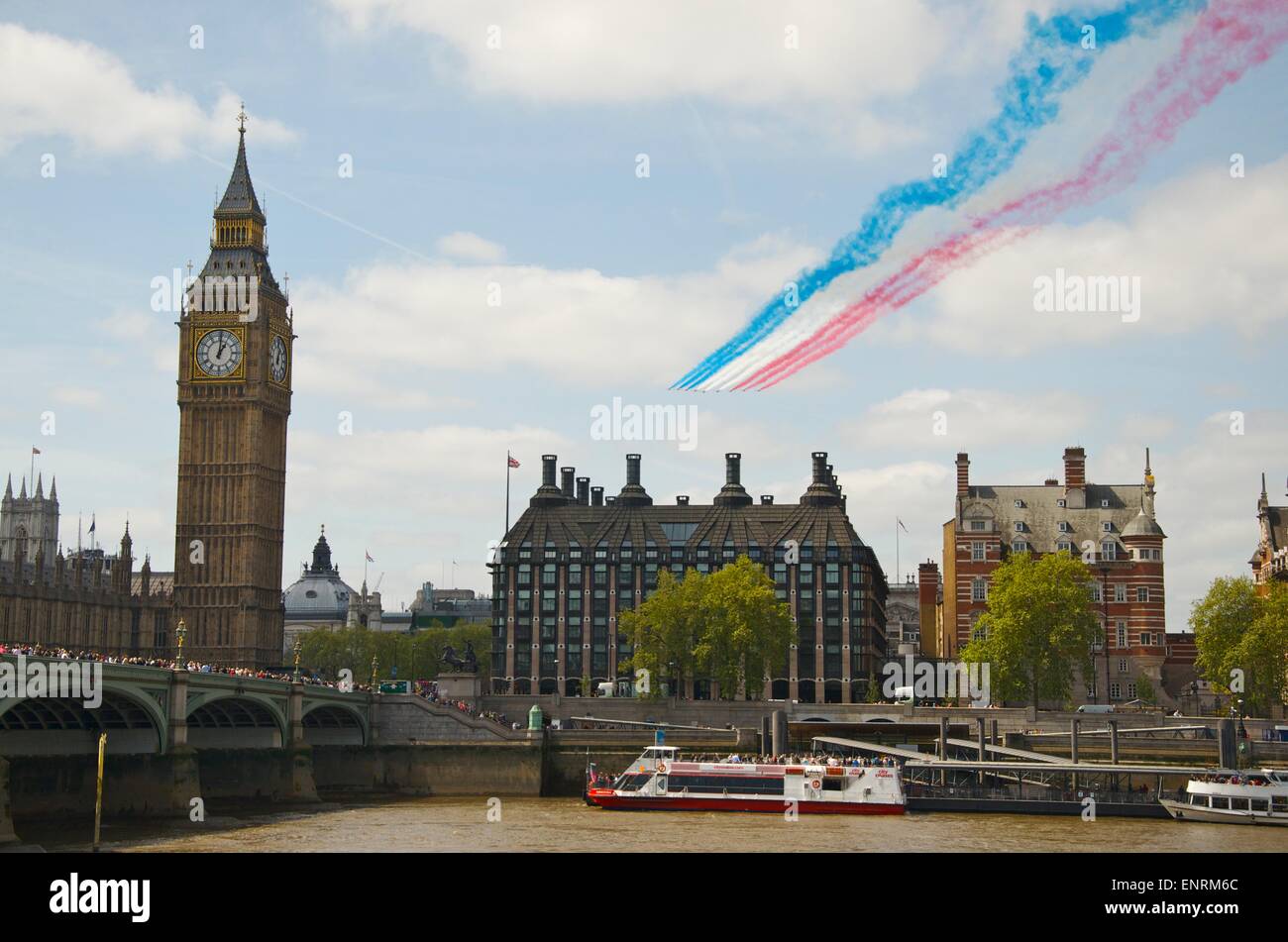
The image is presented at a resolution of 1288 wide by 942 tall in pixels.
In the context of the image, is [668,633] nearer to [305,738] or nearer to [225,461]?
[305,738]

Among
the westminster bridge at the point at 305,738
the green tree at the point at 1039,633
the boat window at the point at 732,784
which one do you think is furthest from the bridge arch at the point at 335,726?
the green tree at the point at 1039,633

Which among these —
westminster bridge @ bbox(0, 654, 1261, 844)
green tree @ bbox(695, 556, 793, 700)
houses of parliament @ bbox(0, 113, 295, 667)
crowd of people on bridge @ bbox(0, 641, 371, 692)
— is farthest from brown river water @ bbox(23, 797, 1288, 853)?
houses of parliament @ bbox(0, 113, 295, 667)

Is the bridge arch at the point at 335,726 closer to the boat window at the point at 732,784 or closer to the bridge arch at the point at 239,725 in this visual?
the bridge arch at the point at 239,725

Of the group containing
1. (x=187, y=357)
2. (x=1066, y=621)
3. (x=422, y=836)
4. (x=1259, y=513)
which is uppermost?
(x=187, y=357)

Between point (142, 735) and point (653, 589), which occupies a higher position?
point (653, 589)
